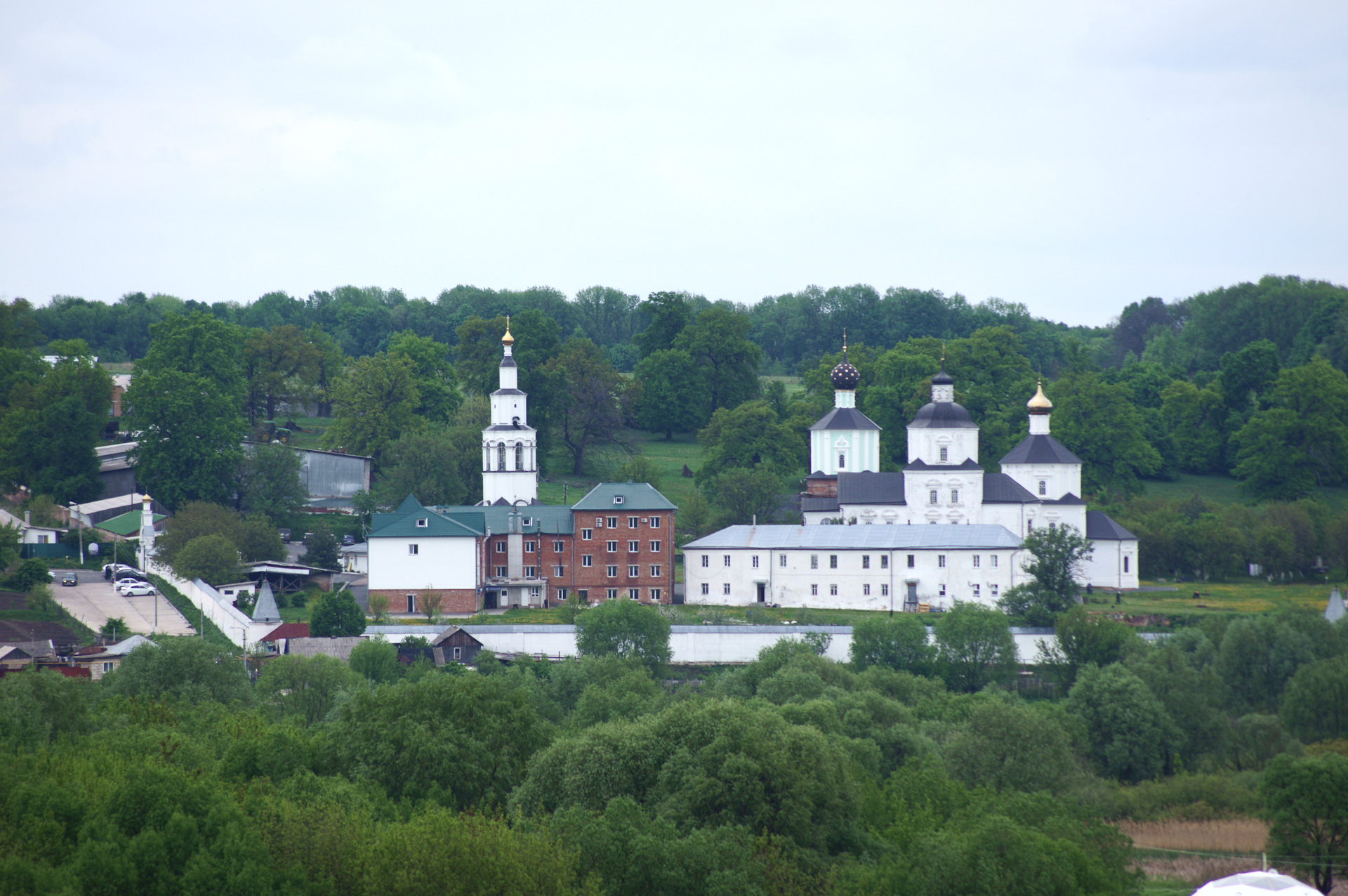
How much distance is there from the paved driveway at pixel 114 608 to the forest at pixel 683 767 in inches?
285

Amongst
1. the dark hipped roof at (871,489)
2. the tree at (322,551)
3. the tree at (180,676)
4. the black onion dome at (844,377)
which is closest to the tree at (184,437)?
the tree at (322,551)

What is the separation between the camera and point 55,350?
7238cm

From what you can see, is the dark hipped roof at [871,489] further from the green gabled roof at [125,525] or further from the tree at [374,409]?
the green gabled roof at [125,525]

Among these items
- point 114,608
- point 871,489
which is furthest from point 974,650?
point 114,608

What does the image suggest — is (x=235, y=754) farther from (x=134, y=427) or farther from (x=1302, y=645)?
(x=134, y=427)

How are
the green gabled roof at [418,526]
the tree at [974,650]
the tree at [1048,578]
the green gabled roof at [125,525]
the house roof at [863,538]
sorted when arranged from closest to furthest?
the tree at [974,650]
the tree at [1048,578]
the green gabled roof at [418,526]
the house roof at [863,538]
the green gabled roof at [125,525]

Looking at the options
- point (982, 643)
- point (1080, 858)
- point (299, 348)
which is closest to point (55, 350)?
point (299, 348)

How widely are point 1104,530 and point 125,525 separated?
32.6 metres

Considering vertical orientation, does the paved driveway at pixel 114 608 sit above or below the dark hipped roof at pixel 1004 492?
below

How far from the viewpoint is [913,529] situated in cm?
5516

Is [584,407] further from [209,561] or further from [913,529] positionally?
[209,561]

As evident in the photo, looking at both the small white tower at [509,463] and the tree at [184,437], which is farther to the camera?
the tree at [184,437]

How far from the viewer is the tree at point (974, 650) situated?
45.4 metres

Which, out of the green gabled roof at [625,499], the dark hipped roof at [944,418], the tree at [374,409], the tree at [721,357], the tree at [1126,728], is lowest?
the tree at [1126,728]
